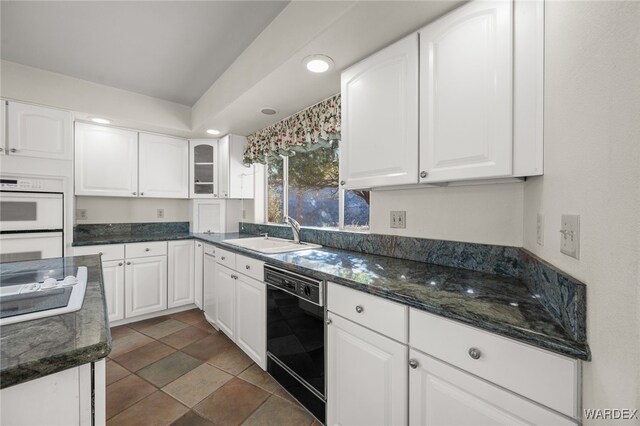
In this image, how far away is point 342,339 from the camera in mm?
1284

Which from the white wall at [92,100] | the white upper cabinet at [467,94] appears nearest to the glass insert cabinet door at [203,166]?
the white wall at [92,100]

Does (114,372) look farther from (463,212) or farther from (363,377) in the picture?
(463,212)

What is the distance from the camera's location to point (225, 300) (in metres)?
2.38

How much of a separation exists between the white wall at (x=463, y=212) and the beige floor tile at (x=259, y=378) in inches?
52.7

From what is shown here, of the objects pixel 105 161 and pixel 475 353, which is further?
pixel 105 161

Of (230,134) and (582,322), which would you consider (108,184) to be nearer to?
(230,134)

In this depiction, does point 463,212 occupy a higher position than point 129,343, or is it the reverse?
point 463,212

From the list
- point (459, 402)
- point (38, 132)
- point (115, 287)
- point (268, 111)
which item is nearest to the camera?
point (459, 402)

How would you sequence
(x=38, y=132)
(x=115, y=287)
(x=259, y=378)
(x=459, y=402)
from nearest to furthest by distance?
(x=459, y=402)
(x=259, y=378)
(x=38, y=132)
(x=115, y=287)

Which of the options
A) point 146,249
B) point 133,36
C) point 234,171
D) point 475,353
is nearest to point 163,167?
point 234,171

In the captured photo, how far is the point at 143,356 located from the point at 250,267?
1.27 metres

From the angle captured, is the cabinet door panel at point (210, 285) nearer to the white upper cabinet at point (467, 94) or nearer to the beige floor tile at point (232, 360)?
the beige floor tile at point (232, 360)

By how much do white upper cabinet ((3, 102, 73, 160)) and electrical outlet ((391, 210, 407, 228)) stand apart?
9.89 feet

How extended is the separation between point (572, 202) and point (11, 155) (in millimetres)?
3659
